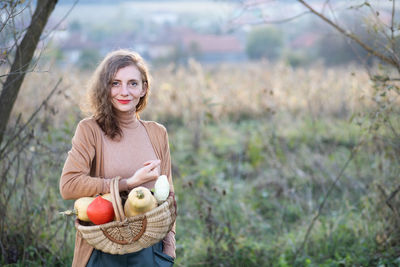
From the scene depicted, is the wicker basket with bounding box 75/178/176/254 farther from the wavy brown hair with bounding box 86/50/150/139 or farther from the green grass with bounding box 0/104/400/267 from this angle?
the green grass with bounding box 0/104/400/267

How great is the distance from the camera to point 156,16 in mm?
47375

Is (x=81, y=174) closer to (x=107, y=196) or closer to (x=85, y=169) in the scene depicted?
(x=85, y=169)

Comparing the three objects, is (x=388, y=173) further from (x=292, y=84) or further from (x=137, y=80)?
(x=292, y=84)

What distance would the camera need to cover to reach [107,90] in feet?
6.73

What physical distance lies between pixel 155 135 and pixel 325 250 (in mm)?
2159

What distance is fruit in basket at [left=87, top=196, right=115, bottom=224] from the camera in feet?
5.75

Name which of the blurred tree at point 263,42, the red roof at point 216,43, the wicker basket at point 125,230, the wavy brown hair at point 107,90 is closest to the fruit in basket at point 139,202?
the wicker basket at point 125,230

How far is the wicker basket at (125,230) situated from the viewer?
5.67 feet

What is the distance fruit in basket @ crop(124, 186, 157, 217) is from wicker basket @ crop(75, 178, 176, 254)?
0.03 meters

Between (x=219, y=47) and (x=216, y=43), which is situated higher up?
(x=216, y=43)

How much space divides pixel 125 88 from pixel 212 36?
96.6ft

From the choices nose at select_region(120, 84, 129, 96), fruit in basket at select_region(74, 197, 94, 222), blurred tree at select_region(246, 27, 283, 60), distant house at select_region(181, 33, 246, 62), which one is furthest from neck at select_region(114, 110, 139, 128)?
distant house at select_region(181, 33, 246, 62)

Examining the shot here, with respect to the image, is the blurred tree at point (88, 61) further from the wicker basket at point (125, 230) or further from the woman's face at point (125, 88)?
the wicker basket at point (125, 230)

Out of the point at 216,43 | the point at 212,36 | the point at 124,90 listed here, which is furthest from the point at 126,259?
the point at 212,36
